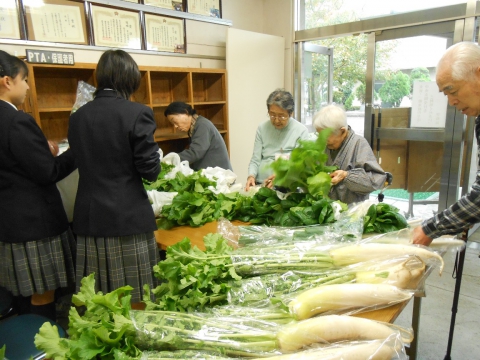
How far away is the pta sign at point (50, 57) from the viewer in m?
2.69

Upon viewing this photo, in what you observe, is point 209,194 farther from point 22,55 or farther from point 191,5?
point 191,5

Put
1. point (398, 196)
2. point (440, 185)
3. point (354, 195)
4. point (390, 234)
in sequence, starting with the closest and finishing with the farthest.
Answer: 1. point (390, 234)
2. point (354, 195)
3. point (440, 185)
4. point (398, 196)

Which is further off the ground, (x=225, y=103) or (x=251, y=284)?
(x=225, y=103)

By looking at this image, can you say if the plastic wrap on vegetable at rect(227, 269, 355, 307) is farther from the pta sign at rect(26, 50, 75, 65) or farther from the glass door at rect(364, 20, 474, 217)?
the glass door at rect(364, 20, 474, 217)

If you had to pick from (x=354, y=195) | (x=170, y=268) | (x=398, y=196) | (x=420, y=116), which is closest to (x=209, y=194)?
(x=354, y=195)

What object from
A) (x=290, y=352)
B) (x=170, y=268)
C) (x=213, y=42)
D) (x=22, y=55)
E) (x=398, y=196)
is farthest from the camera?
(x=398, y=196)

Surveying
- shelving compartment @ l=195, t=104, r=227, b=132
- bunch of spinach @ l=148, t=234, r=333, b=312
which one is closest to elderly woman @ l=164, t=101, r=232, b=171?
shelving compartment @ l=195, t=104, r=227, b=132

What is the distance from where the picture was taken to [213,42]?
430 cm

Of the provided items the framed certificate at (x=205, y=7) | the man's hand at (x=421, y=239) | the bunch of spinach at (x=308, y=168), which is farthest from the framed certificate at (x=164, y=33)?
the man's hand at (x=421, y=239)

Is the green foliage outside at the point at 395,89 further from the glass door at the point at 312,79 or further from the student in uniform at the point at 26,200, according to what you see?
the student in uniform at the point at 26,200

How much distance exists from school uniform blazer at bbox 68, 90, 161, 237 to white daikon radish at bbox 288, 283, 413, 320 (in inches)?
→ 38.1

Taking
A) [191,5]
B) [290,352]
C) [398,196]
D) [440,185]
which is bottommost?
[398,196]

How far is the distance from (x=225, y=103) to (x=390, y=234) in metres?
3.01

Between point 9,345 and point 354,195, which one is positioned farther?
point 354,195
